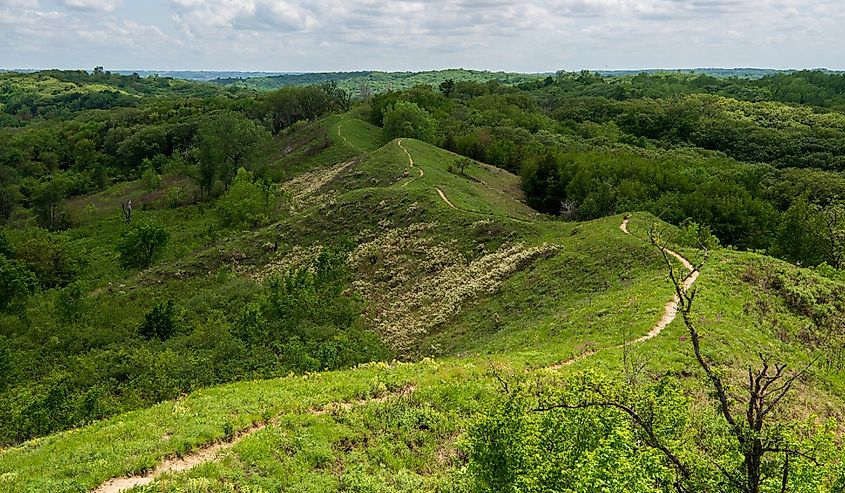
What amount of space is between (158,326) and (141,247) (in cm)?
2219

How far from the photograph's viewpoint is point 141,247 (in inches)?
2164

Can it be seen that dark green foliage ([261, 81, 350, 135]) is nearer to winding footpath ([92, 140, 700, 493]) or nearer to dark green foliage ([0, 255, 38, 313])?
dark green foliage ([0, 255, 38, 313])

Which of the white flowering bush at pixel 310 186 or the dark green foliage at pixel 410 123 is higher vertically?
the dark green foliage at pixel 410 123

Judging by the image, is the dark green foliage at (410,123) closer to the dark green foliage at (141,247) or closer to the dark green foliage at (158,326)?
the dark green foliage at (141,247)

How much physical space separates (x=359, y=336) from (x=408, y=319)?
522cm

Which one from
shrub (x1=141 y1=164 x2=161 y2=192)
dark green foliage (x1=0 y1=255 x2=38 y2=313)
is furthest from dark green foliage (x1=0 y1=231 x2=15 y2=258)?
shrub (x1=141 y1=164 x2=161 y2=192)

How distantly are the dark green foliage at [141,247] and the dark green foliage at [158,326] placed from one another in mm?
20810

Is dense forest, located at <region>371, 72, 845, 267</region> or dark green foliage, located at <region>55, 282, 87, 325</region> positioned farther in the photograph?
dense forest, located at <region>371, 72, 845, 267</region>

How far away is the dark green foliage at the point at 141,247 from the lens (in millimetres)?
54812

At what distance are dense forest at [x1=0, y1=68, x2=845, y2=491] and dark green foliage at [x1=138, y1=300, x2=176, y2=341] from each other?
15cm

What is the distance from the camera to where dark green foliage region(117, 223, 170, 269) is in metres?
54.8

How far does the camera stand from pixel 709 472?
867 cm

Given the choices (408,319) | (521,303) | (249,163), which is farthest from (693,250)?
(249,163)

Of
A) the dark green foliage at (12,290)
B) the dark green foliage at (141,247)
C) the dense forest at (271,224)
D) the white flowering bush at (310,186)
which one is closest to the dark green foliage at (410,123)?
the dense forest at (271,224)
